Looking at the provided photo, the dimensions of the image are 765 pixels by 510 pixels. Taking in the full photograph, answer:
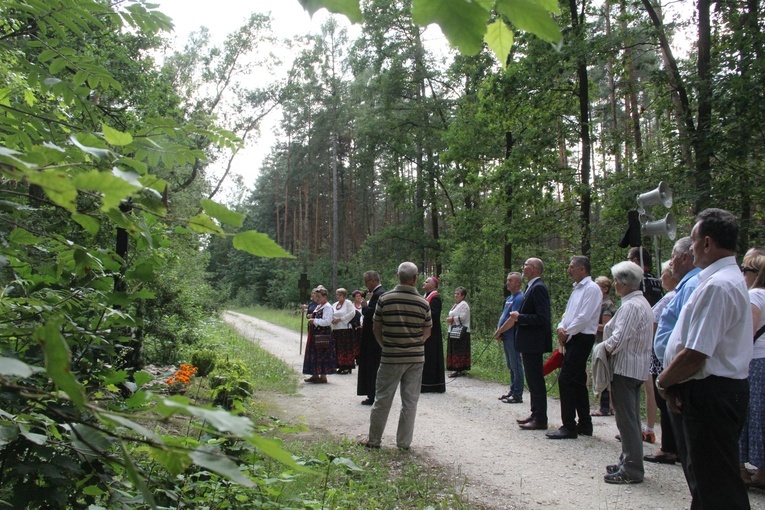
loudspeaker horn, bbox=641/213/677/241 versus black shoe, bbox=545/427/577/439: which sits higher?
loudspeaker horn, bbox=641/213/677/241

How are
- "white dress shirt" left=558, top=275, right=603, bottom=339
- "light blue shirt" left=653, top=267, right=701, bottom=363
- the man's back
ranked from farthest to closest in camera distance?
"white dress shirt" left=558, top=275, right=603, bottom=339 < the man's back < "light blue shirt" left=653, top=267, right=701, bottom=363

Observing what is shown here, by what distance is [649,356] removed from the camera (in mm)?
4719

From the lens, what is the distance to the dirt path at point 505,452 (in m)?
4.40

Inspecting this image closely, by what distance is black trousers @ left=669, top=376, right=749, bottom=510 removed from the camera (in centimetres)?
271

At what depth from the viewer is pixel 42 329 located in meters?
0.68

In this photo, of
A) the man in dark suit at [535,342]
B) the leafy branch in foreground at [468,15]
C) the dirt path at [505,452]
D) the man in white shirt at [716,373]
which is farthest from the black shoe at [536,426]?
the leafy branch in foreground at [468,15]

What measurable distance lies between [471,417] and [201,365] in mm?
4211

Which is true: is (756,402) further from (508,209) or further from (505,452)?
(508,209)

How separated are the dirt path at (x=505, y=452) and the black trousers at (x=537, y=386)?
24cm

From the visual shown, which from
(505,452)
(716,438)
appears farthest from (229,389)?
(716,438)

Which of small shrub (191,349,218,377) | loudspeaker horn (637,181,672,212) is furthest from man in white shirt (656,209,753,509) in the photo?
small shrub (191,349,218,377)

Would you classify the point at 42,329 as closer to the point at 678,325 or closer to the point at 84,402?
the point at 84,402

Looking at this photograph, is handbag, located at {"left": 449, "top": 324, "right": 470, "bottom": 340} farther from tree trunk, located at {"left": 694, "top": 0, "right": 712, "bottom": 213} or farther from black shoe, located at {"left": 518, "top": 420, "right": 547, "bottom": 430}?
tree trunk, located at {"left": 694, "top": 0, "right": 712, "bottom": 213}

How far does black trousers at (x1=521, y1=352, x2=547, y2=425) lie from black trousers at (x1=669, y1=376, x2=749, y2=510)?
3.73 meters
